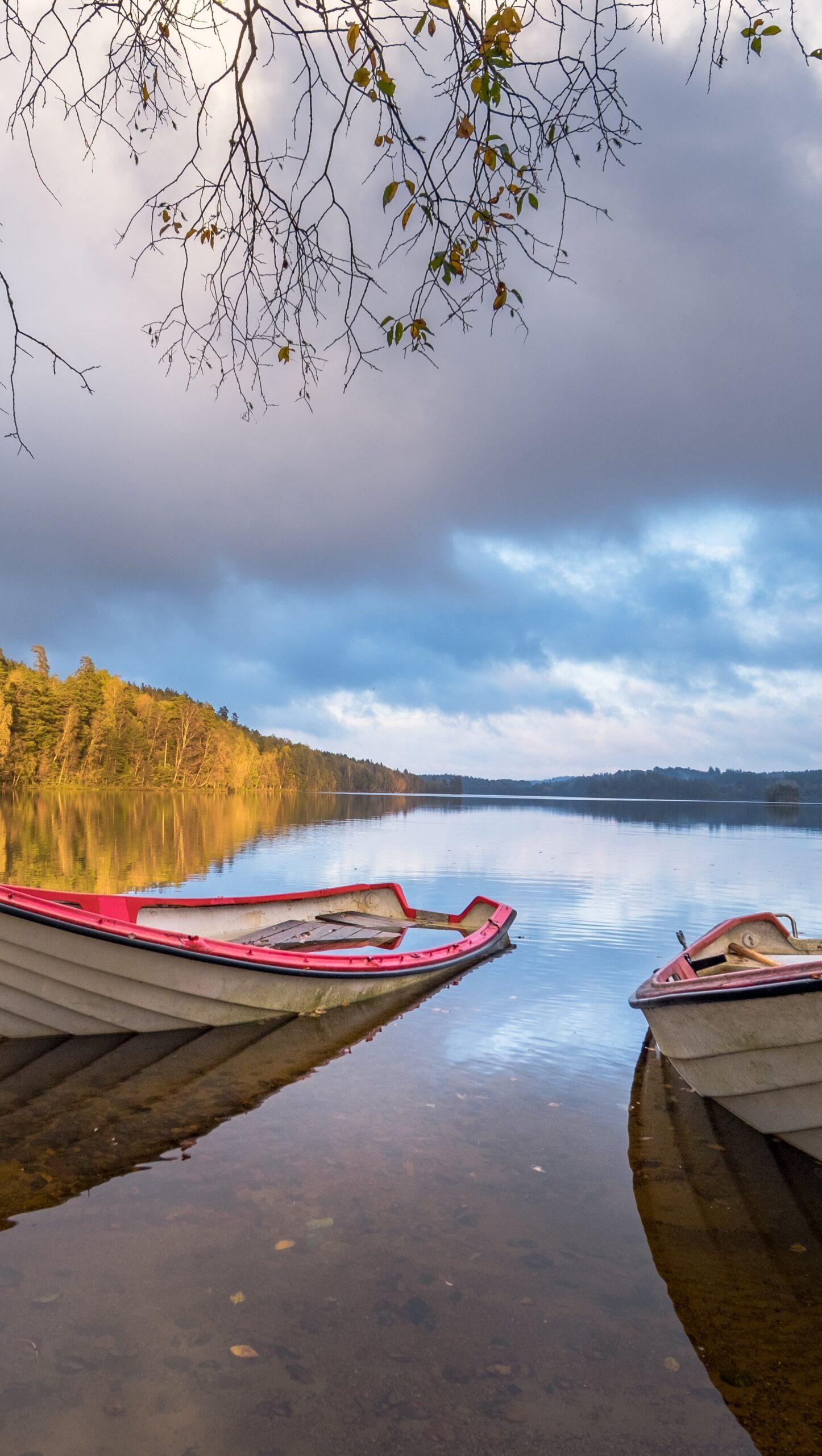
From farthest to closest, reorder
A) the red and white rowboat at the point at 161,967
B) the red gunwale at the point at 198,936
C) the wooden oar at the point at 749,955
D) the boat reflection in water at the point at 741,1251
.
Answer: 1. the wooden oar at the point at 749,955
2. the red and white rowboat at the point at 161,967
3. the red gunwale at the point at 198,936
4. the boat reflection in water at the point at 741,1251

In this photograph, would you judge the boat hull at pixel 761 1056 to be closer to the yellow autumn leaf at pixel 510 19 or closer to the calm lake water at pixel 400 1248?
the calm lake water at pixel 400 1248

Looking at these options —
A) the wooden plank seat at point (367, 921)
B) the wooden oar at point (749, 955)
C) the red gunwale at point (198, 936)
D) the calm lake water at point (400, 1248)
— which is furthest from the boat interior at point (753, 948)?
the wooden plank seat at point (367, 921)

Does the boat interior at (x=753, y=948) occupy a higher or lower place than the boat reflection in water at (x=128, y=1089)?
higher

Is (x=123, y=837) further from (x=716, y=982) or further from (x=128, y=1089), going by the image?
(x=716, y=982)

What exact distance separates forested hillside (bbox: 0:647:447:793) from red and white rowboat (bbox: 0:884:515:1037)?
8328 centimetres

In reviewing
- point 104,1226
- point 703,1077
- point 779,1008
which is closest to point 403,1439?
point 104,1226

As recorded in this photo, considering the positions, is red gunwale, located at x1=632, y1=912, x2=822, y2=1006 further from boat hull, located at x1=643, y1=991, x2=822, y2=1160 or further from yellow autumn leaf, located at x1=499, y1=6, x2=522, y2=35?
yellow autumn leaf, located at x1=499, y1=6, x2=522, y2=35

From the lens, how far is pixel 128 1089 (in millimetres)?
7023

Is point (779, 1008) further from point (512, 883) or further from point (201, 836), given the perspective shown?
point (201, 836)

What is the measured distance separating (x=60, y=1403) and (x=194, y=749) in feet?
405

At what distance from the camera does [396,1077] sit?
7.57 meters

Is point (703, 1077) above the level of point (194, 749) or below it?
below

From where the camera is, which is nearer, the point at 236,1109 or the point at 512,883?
the point at 236,1109

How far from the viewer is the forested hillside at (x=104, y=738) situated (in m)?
95.8
